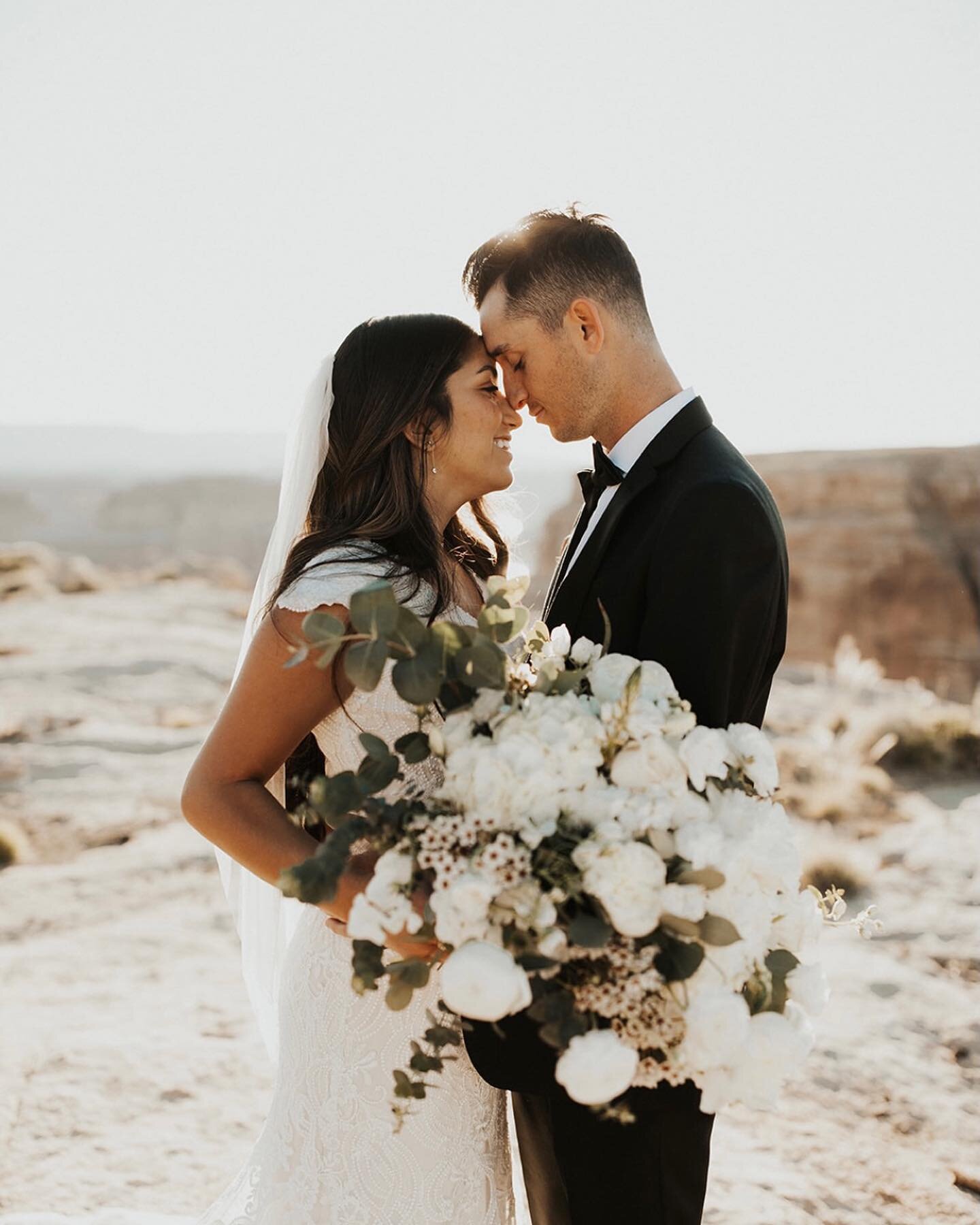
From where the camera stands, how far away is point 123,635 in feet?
65.6

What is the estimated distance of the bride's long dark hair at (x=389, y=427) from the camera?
9.57 ft

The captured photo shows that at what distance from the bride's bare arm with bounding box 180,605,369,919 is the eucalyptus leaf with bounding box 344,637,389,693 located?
80 cm

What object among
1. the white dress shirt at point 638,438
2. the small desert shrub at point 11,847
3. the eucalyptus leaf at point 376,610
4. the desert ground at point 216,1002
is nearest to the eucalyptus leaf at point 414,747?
the eucalyptus leaf at point 376,610

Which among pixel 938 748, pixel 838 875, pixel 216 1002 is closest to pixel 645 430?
pixel 216 1002

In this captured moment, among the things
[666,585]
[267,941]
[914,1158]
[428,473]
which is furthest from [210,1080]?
[666,585]

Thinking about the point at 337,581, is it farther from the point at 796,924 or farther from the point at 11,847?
the point at 11,847

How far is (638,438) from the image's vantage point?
9.62 ft

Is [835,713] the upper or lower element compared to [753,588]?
lower

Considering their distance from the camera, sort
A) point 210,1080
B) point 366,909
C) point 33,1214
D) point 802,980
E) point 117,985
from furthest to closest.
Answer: point 117,985
point 210,1080
point 33,1214
point 802,980
point 366,909

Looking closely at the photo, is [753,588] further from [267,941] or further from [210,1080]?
[210,1080]

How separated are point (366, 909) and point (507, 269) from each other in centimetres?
213

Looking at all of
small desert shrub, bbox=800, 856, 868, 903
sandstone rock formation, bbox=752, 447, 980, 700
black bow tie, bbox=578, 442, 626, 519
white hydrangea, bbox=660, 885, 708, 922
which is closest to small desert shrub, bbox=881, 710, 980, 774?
small desert shrub, bbox=800, 856, 868, 903

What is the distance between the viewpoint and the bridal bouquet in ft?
5.21

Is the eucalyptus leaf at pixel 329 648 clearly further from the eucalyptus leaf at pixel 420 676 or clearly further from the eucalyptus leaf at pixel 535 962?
the eucalyptus leaf at pixel 535 962
